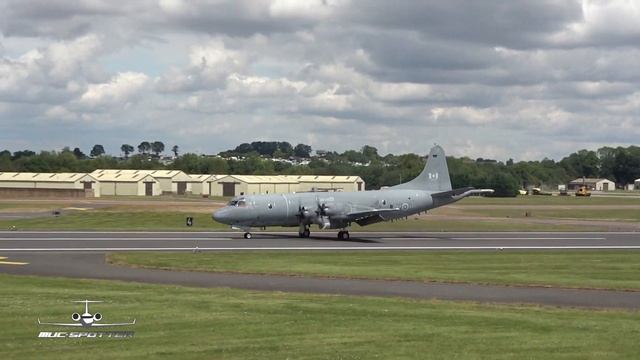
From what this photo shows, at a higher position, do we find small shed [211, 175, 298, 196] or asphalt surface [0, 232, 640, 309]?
small shed [211, 175, 298, 196]

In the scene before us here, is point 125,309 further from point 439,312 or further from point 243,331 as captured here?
point 439,312

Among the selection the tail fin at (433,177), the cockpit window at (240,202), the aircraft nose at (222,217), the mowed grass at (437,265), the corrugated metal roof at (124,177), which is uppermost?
the corrugated metal roof at (124,177)

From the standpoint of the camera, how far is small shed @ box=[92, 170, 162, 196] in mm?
148625

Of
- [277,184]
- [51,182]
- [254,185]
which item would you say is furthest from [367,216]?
[51,182]

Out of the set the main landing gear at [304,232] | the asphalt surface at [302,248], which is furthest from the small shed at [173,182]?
the main landing gear at [304,232]

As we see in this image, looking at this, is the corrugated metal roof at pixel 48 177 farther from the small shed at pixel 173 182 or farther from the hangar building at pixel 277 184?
the hangar building at pixel 277 184

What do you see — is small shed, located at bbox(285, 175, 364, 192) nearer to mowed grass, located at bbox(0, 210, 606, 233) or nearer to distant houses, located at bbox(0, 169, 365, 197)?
distant houses, located at bbox(0, 169, 365, 197)

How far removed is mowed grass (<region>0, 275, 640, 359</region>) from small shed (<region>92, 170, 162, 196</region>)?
125749 mm

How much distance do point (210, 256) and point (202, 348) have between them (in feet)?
78.3

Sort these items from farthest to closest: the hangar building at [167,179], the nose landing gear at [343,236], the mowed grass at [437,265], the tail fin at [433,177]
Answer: the hangar building at [167,179] < the tail fin at [433,177] < the nose landing gear at [343,236] < the mowed grass at [437,265]

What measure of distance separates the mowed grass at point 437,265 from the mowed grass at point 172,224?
22.4 meters

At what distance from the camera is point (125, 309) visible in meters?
21.1

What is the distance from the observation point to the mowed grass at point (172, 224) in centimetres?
6519

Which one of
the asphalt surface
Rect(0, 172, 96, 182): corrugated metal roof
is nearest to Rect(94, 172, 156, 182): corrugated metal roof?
Rect(0, 172, 96, 182): corrugated metal roof
